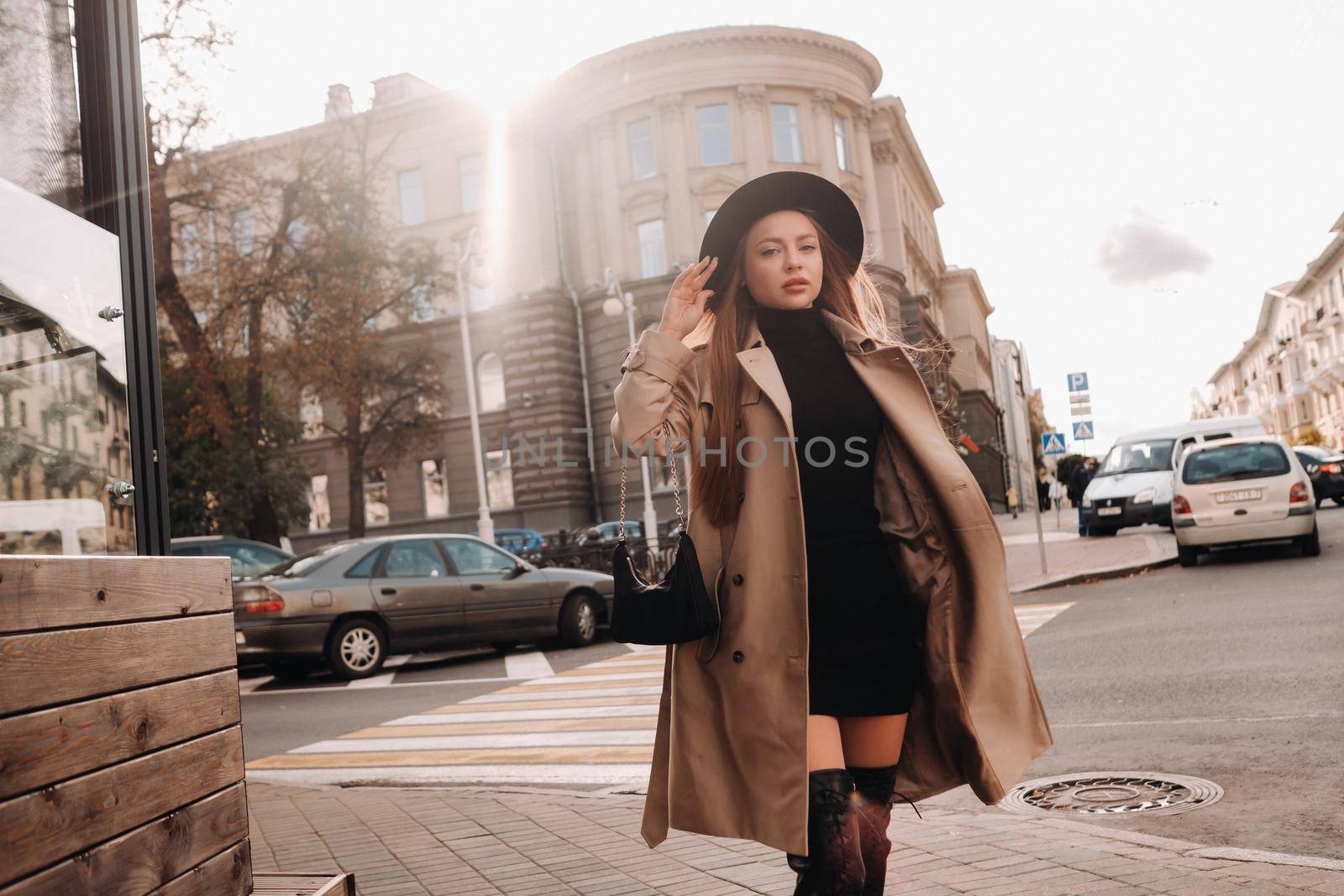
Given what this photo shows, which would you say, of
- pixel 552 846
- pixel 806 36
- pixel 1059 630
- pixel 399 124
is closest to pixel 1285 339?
pixel 806 36

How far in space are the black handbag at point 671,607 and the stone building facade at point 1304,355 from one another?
192ft

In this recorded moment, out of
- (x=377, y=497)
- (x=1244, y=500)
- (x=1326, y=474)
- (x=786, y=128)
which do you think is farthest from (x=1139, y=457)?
(x=377, y=497)

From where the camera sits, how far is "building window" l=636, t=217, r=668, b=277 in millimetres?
43188

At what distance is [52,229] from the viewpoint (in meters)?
3.52

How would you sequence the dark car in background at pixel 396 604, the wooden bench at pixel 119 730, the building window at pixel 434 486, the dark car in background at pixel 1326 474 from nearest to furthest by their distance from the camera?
the wooden bench at pixel 119 730 < the dark car in background at pixel 396 604 < the dark car in background at pixel 1326 474 < the building window at pixel 434 486

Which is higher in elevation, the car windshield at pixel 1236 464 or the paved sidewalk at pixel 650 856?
the car windshield at pixel 1236 464

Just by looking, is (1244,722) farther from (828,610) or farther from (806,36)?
(806,36)

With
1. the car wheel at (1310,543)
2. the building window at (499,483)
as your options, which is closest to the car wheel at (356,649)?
the car wheel at (1310,543)

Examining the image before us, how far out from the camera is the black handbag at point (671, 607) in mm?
2828

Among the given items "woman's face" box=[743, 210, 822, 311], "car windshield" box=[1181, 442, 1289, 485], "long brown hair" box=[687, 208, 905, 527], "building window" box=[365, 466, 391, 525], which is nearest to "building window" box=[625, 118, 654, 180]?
"building window" box=[365, 466, 391, 525]

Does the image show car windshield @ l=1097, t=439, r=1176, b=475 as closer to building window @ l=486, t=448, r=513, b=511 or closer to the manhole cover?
the manhole cover

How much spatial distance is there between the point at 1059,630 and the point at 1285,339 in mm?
87342

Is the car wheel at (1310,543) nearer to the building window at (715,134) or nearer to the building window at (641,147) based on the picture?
the building window at (715,134)

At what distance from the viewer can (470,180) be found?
46062mm
